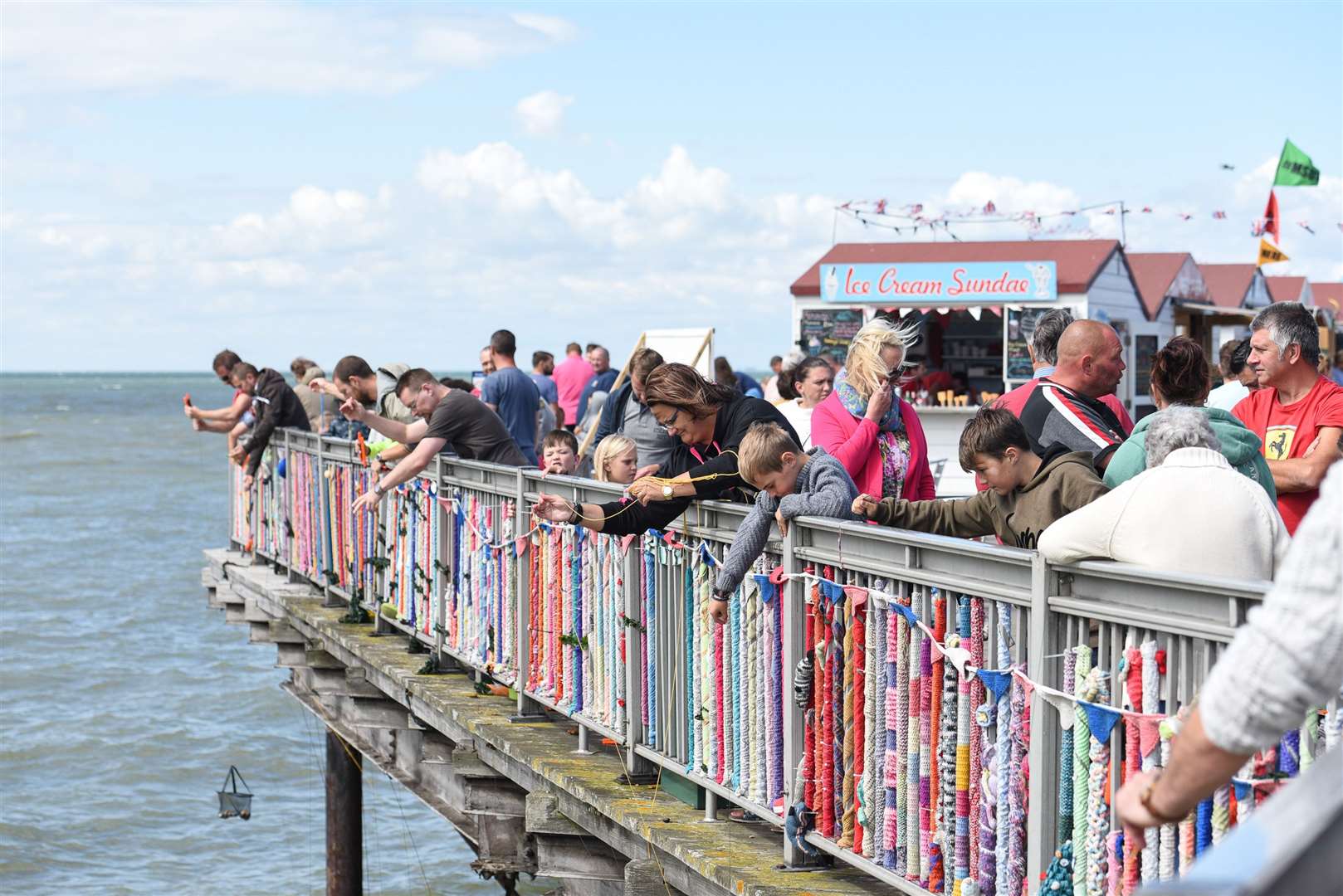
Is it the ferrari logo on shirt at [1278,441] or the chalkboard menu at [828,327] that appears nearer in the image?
the ferrari logo on shirt at [1278,441]

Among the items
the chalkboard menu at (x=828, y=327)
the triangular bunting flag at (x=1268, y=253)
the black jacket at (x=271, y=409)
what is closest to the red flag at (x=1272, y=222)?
the triangular bunting flag at (x=1268, y=253)

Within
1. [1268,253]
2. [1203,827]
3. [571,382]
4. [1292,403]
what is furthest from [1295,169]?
[1203,827]

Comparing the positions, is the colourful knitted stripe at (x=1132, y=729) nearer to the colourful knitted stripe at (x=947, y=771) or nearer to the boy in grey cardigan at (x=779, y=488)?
the colourful knitted stripe at (x=947, y=771)

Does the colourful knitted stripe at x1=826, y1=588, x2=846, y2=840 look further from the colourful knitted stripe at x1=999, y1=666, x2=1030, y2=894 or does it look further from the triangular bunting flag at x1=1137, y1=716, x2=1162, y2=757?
the triangular bunting flag at x1=1137, y1=716, x2=1162, y2=757

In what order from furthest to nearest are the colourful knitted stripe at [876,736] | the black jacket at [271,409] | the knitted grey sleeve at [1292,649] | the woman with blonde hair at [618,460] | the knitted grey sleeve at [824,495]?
the black jacket at [271,409] < the woman with blonde hair at [618,460] < the knitted grey sleeve at [824,495] < the colourful knitted stripe at [876,736] < the knitted grey sleeve at [1292,649]

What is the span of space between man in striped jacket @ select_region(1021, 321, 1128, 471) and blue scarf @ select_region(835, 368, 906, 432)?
47cm

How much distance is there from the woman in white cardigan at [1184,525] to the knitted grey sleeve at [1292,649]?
1.42 m

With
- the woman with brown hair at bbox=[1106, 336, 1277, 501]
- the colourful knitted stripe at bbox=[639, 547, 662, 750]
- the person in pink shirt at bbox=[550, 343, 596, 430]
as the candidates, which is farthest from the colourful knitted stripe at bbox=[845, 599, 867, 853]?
the person in pink shirt at bbox=[550, 343, 596, 430]

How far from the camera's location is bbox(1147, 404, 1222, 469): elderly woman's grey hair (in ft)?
13.0

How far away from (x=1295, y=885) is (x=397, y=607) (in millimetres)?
8741

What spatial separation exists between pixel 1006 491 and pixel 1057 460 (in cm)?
25

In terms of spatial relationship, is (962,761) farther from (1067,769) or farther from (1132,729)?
(1132,729)

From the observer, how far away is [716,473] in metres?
5.60

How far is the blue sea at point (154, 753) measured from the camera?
1508 centimetres
